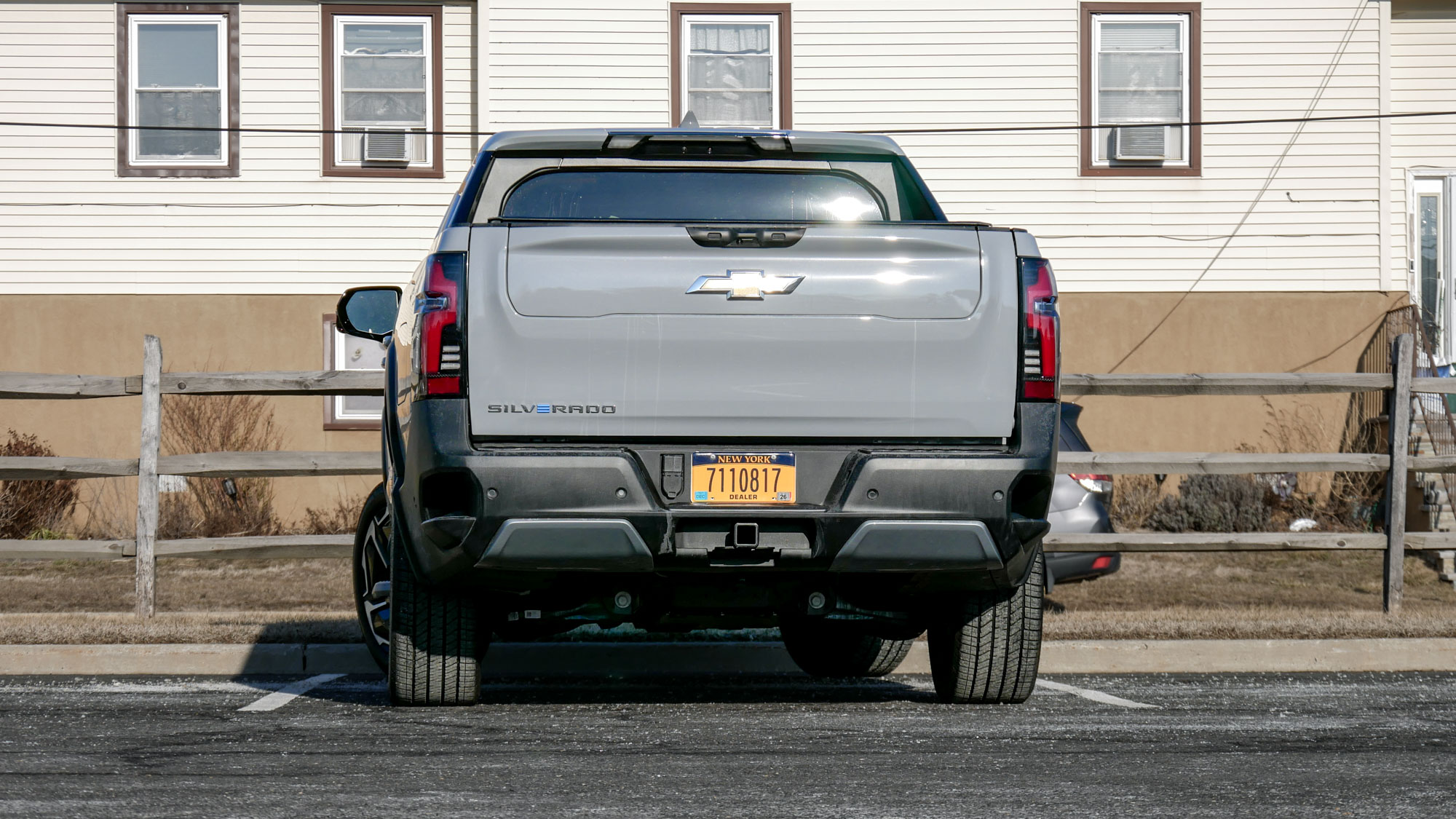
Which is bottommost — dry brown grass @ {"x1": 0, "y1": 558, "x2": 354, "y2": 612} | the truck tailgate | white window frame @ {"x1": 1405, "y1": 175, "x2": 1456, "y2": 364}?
dry brown grass @ {"x1": 0, "y1": 558, "x2": 354, "y2": 612}

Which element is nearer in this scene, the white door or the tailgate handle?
the tailgate handle

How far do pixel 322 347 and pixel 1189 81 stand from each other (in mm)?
9481

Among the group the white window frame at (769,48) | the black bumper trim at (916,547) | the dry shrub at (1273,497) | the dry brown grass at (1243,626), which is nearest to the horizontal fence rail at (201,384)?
the dry brown grass at (1243,626)

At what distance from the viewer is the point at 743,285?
4957 millimetres

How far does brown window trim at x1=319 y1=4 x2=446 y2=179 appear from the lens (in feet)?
56.9

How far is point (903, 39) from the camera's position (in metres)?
17.3

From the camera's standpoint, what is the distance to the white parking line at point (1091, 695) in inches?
238

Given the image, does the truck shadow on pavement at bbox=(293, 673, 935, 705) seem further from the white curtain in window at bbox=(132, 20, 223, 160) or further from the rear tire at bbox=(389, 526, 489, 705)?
the white curtain in window at bbox=(132, 20, 223, 160)

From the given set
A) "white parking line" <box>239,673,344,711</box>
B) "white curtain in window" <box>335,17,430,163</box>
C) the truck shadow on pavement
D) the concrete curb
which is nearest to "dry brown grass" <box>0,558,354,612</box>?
the concrete curb

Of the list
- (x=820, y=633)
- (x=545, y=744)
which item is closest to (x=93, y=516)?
(x=820, y=633)

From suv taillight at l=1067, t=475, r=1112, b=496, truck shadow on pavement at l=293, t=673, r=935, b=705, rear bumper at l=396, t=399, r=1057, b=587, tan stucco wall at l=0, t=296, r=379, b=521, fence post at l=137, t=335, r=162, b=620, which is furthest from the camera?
tan stucco wall at l=0, t=296, r=379, b=521

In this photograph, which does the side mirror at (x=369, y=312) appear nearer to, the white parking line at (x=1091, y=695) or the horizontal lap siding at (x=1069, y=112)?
the white parking line at (x=1091, y=695)

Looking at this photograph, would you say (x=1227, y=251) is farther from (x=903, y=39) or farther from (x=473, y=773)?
(x=473, y=773)

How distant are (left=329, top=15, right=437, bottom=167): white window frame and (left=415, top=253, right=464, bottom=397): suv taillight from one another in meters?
12.8
